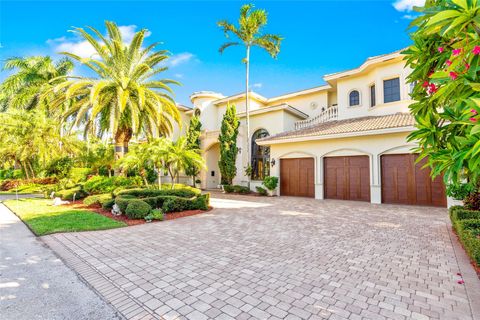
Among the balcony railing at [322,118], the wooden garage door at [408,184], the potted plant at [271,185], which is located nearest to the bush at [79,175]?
the potted plant at [271,185]

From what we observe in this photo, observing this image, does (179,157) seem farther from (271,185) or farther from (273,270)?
(273,270)

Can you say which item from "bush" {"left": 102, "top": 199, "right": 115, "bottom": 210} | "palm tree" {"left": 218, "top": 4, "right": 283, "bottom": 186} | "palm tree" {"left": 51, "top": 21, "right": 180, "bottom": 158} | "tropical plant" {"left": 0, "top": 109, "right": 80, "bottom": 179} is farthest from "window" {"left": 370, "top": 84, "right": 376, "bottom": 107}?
"tropical plant" {"left": 0, "top": 109, "right": 80, "bottom": 179}

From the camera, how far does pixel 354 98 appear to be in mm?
17375

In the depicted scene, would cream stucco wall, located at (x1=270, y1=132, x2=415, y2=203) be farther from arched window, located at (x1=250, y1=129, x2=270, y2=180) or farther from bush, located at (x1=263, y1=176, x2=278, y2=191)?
arched window, located at (x1=250, y1=129, x2=270, y2=180)

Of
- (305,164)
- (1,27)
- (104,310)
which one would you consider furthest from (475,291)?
(1,27)

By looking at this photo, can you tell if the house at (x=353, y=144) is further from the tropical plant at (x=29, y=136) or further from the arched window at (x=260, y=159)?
the tropical plant at (x=29, y=136)

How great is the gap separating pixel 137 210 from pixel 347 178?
11.9 meters

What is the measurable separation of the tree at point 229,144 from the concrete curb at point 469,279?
52.2ft

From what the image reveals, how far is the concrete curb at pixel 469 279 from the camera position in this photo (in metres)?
3.28

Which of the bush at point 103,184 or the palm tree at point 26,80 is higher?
the palm tree at point 26,80

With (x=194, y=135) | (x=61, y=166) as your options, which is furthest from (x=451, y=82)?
(x=61, y=166)

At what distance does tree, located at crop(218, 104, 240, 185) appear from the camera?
20672 mm

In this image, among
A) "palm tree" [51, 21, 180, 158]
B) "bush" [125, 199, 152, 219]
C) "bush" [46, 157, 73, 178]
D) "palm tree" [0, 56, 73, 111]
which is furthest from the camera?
"palm tree" [0, 56, 73, 111]

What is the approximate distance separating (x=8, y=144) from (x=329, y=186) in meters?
25.1
